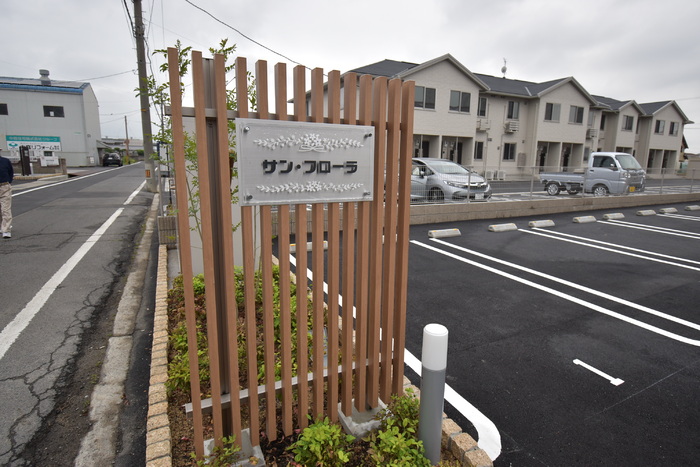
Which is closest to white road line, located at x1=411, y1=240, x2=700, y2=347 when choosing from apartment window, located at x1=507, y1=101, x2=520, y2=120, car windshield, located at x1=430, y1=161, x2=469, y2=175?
car windshield, located at x1=430, y1=161, x2=469, y2=175

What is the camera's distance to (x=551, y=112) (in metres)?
28.6

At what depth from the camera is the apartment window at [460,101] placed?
81.4 ft

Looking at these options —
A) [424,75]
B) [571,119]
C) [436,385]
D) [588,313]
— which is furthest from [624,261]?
[571,119]

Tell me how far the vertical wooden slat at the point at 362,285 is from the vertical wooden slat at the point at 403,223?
223 mm

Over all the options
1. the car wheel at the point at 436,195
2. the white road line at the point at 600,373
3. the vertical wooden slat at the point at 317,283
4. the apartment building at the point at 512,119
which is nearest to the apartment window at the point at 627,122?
the apartment building at the point at 512,119

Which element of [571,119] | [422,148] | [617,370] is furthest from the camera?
[571,119]

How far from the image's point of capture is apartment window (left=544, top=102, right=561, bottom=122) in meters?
28.4

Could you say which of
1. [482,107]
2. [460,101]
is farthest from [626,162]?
[482,107]

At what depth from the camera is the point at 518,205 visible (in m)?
11.9

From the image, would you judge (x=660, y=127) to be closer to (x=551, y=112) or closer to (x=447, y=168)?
(x=551, y=112)

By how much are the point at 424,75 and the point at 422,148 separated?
4.51m

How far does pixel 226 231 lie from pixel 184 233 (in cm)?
20

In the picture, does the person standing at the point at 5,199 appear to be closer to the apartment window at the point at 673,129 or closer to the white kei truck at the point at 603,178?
the white kei truck at the point at 603,178

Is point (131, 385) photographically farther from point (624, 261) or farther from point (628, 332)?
point (624, 261)
